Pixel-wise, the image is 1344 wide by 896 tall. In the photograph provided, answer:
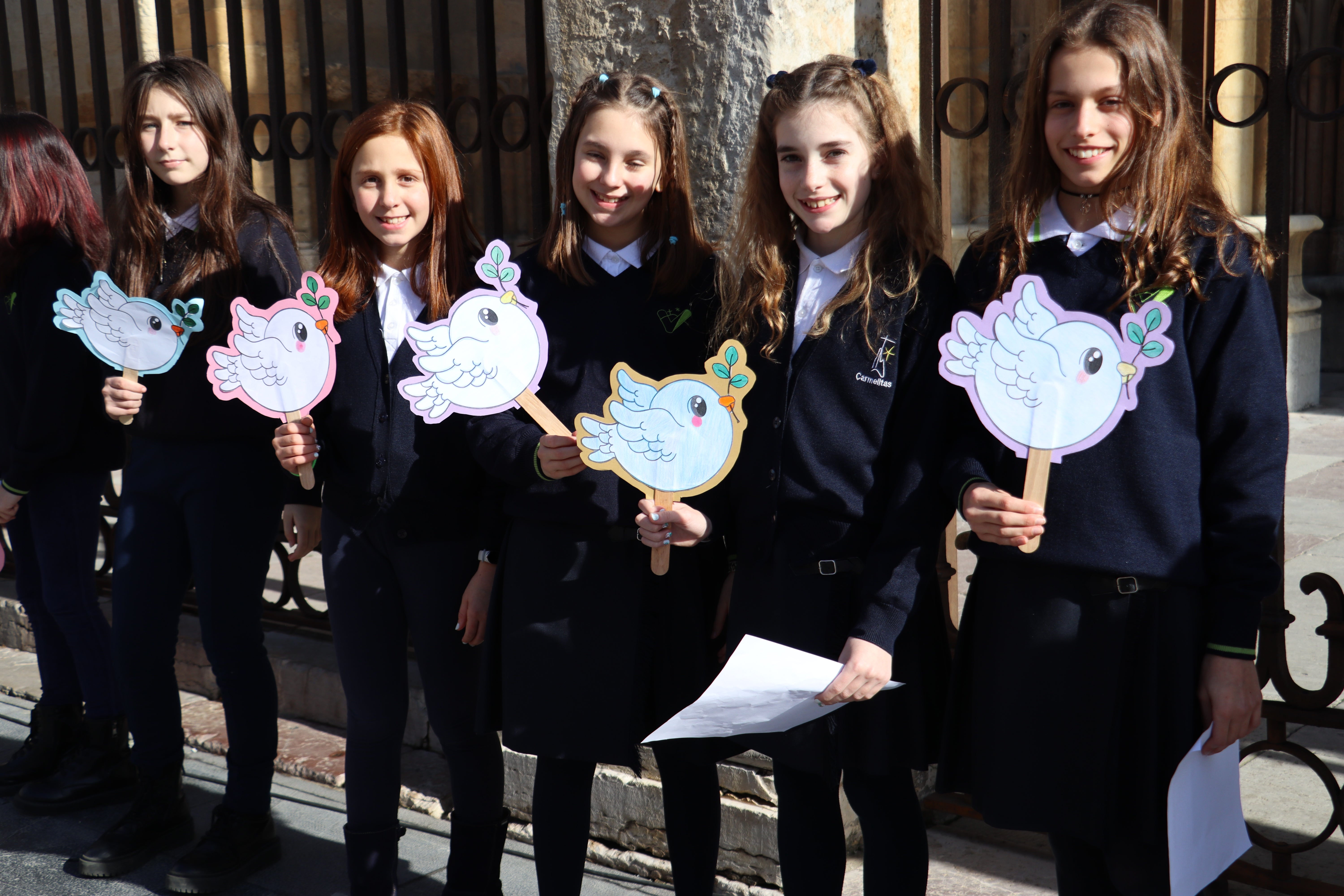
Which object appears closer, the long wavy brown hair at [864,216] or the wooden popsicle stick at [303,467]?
the long wavy brown hair at [864,216]

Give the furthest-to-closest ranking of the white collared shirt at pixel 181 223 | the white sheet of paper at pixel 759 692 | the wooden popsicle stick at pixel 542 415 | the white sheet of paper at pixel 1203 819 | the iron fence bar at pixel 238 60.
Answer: the iron fence bar at pixel 238 60, the white collared shirt at pixel 181 223, the wooden popsicle stick at pixel 542 415, the white sheet of paper at pixel 759 692, the white sheet of paper at pixel 1203 819

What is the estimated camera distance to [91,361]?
2.98 m

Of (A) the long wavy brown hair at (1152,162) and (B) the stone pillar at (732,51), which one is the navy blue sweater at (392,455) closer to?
(B) the stone pillar at (732,51)

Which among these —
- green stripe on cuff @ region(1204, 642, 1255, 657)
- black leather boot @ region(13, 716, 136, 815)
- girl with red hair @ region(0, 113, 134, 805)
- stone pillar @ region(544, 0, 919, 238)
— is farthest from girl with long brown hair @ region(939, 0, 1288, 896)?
black leather boot @ region(13, 716, 136, 815)

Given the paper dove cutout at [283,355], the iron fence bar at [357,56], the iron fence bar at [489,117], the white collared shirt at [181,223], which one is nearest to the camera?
the paper dove cutout at [283,355]

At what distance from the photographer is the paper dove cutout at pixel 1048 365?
5.46ft

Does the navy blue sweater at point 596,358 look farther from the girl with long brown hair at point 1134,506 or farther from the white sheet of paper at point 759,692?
the girl with long brown hair at point 1134,506

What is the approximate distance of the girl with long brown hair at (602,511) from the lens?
214 centimetres

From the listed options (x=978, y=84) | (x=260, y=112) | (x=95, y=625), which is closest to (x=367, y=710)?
(x=95, y=625)

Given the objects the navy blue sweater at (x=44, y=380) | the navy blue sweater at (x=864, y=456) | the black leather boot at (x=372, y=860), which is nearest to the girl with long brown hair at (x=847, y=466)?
the navy blue sweater at (x=864, y=456)

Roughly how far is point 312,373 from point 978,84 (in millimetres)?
1581

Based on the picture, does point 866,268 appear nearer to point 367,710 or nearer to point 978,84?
point 978,84

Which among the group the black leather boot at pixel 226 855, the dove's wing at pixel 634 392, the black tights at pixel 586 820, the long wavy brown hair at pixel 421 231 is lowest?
the black leather boot at pixel 226 855

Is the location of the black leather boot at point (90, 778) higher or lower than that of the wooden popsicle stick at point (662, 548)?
lower
